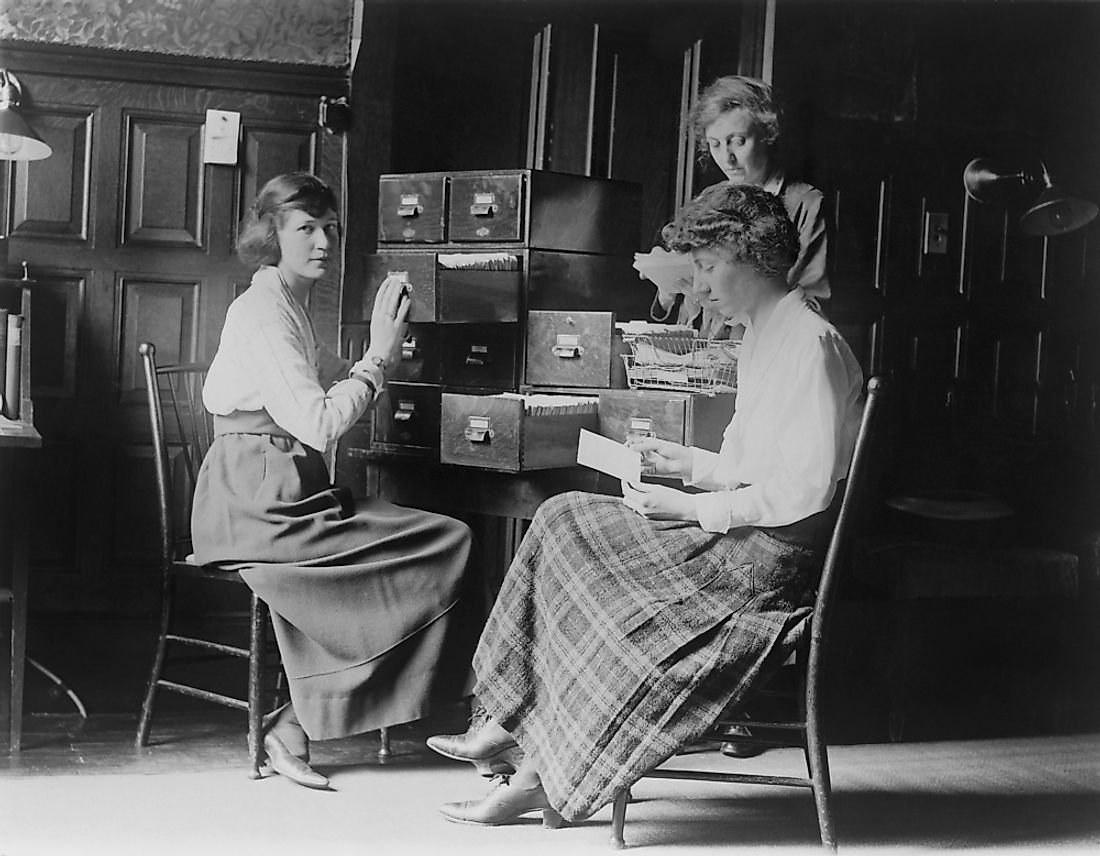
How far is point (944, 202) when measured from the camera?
384 centimetres

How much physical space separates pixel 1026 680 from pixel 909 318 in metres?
1.08

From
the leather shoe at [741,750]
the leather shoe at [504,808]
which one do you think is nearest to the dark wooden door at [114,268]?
the leather shoe at [504,808]

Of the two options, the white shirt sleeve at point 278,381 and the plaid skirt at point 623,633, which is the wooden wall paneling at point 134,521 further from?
the plaid skirt at point 623,633

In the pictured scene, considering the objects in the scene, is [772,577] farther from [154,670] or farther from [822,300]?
[154,670]

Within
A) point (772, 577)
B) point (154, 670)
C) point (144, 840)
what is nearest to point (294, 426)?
point (154, 670)

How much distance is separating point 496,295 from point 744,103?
771 mm

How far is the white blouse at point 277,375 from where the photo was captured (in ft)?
9.67

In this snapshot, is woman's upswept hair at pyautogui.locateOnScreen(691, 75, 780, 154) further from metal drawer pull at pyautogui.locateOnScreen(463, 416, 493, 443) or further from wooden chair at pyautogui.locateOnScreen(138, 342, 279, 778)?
wooden chair at pyautogui.locateOnScreen(138, 342, 279, 778)

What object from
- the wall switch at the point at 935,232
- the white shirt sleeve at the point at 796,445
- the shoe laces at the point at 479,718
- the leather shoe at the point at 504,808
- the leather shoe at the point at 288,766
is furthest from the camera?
the wall switch at the point at 935,232

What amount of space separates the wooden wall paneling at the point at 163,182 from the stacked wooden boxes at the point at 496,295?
57cm

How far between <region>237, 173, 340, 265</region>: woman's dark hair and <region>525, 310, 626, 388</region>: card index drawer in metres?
0.59

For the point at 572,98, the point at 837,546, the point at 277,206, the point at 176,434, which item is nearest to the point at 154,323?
the point at 176,434

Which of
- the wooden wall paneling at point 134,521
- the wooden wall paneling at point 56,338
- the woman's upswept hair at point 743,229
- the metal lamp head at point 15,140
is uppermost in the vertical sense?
the metal lamp head at point 15,140

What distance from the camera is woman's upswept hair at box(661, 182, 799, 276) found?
2.51 m
